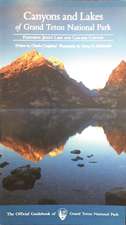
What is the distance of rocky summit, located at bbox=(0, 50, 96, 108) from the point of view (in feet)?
5.63

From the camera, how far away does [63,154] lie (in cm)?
167

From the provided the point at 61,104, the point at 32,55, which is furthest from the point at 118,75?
the point at 32,55

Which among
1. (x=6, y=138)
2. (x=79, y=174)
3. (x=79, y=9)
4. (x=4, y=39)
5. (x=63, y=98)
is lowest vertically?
(x=79, y=174)

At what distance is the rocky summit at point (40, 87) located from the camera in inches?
67.6

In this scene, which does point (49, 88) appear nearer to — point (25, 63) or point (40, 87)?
point (40, 87)

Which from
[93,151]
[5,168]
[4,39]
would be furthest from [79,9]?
[5,168]

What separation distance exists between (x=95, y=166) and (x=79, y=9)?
2.27 ft

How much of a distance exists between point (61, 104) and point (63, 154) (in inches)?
9.1

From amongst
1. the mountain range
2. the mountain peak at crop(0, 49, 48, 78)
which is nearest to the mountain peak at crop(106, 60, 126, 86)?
the mountain range

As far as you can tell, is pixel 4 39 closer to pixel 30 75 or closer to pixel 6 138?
pixel 30 75

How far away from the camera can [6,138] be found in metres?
1.70

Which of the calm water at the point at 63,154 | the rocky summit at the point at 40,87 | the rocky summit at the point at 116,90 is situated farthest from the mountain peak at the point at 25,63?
the rocky summit at the point at 116,90

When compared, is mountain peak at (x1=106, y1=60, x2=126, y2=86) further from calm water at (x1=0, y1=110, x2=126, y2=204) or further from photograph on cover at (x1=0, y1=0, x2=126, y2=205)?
calm water at (x1=0, y1=110, x2=126, y2=204)

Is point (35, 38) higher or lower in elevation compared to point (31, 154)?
higher
